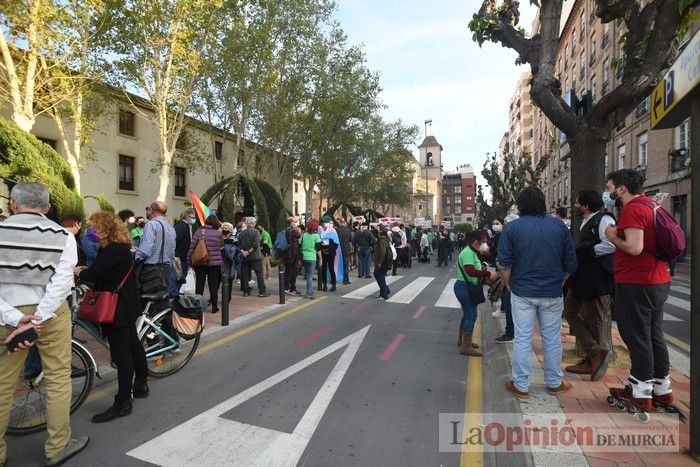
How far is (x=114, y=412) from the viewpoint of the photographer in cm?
353

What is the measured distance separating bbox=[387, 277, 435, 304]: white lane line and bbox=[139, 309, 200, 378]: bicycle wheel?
572cm

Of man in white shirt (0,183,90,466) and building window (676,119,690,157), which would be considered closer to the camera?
man in white shirt (0,183,90,466)

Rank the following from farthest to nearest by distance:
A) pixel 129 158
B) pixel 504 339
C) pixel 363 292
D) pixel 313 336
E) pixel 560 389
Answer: pixel 129 158
pixel 363 292
pixel 313 336
pixel 504 339
pixel 560 389

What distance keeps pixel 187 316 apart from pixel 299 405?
1.89 m

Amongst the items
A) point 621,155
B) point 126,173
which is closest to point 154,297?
point 126,173

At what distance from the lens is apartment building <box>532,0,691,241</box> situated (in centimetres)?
1881

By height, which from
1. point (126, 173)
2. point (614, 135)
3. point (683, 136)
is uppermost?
point (614, 135)

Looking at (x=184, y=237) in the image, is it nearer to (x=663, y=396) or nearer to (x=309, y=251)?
(x=309, y=251)

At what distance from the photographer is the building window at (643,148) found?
72.7 ft

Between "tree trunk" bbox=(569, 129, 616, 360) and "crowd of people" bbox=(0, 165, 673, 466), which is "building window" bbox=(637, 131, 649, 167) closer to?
"tree trunk" bbox=(569, 129, 616, 360)

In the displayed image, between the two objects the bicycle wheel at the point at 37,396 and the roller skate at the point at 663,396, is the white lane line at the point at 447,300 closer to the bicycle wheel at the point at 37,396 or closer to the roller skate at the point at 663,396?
the roller skate at the point at 663,396

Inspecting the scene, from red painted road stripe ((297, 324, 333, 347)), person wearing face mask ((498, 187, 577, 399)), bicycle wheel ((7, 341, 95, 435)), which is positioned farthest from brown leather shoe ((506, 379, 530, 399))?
bicycle wheel ((7, 341, 95, 435))

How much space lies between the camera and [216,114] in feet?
67.3

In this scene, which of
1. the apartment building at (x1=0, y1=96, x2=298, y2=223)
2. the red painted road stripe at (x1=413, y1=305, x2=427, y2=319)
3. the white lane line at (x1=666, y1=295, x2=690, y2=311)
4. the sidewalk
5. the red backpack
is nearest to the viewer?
the sidewalk
